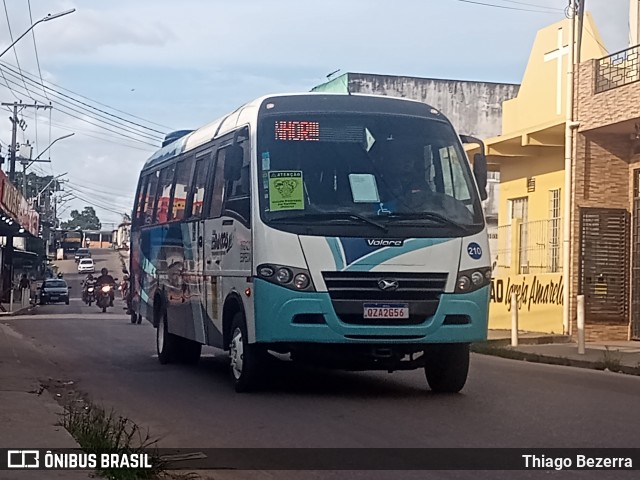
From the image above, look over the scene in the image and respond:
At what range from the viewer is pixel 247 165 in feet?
37.9

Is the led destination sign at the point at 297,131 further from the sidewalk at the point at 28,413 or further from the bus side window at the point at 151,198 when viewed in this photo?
the bus side window at the point at 151,198

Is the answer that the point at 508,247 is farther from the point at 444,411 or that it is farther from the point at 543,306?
the point at 444,411

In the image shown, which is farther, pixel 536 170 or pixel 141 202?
pixel 536 170

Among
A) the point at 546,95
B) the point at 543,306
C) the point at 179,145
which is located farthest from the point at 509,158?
the point at 179,145

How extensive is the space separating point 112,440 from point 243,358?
141 inches

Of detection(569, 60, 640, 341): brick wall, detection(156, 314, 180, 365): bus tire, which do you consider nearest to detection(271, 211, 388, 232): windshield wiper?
detection(156, 314, 180, 365): bus tire

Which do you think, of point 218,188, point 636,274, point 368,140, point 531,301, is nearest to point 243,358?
point 218,188

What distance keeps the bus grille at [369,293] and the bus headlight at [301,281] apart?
0.18 meters

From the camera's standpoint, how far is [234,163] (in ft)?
→ 39.3

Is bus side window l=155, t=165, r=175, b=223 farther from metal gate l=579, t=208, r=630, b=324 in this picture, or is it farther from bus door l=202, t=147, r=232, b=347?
metal gate l=579, t=208, r=630, b=324

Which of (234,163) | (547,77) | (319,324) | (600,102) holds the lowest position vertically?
(319,324)

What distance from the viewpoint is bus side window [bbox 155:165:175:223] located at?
15859 millimetres

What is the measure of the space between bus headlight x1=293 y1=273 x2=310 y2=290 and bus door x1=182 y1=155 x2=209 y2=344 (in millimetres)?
2815

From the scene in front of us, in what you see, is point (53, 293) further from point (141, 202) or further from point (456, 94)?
point (141, 202)
